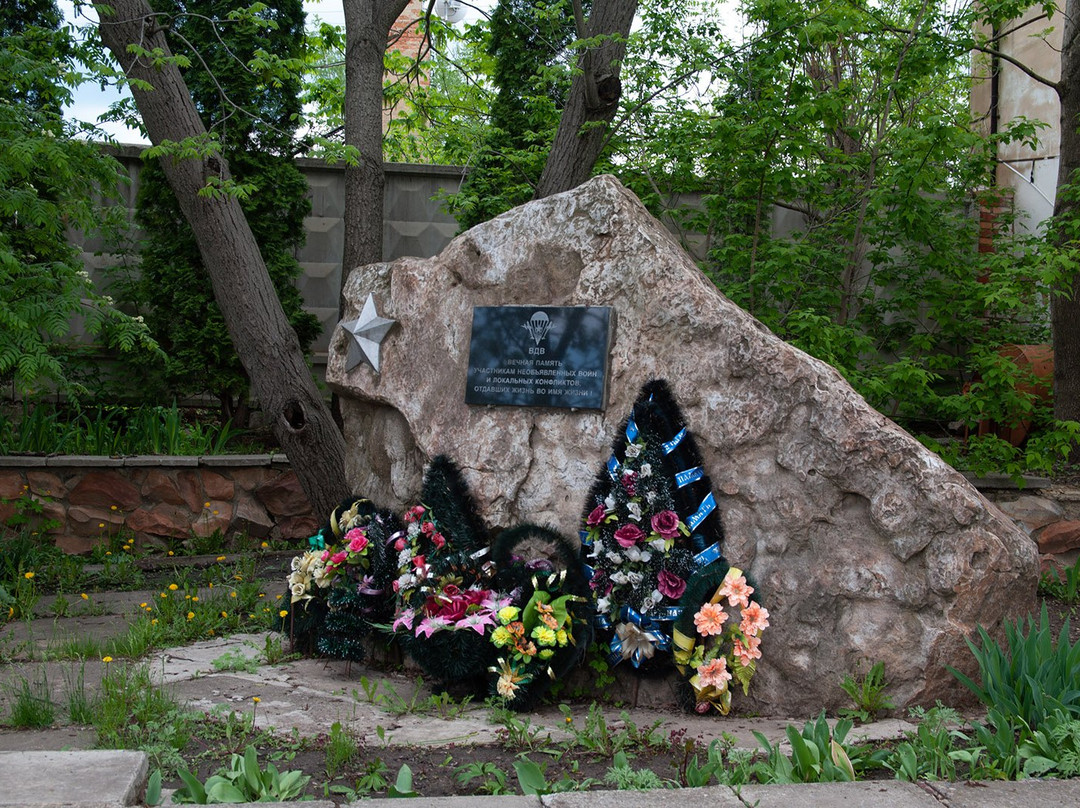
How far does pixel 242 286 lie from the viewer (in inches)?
238

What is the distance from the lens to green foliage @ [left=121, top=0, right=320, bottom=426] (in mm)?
7449

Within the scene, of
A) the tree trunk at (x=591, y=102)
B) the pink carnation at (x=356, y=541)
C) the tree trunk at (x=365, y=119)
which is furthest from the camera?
the tree trunk at (x=365, y=119)

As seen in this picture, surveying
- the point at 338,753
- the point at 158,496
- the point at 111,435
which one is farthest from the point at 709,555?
the point at 111,435

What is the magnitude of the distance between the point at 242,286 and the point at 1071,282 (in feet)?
18.1

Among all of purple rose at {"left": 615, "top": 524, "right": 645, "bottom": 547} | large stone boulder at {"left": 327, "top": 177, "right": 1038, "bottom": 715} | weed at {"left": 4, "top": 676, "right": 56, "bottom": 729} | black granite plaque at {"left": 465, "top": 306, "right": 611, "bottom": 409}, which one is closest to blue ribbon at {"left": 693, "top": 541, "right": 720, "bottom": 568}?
large stone boulder at {"left": 327, "top": 177, "right": 1038, "bottom": 715}

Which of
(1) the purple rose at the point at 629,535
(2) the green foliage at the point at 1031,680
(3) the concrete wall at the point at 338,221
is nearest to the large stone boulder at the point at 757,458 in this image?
(1) the purple rose at the point at 629,535

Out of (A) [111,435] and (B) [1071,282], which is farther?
(A) [111,435]

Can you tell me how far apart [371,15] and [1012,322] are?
5.22 meters

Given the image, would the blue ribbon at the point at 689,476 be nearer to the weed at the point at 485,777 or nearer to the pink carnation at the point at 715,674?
the pink carnation at the point at 715,674

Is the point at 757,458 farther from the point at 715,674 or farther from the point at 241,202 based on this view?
the point at 241,202

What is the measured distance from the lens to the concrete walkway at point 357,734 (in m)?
2.62

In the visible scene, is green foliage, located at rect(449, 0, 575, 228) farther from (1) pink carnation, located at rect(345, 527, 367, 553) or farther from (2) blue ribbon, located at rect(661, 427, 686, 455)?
(2) blue ribbon, located at rect(661, 427, 686, 455)

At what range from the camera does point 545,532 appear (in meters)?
4.19

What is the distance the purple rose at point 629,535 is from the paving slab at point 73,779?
1987 mm
